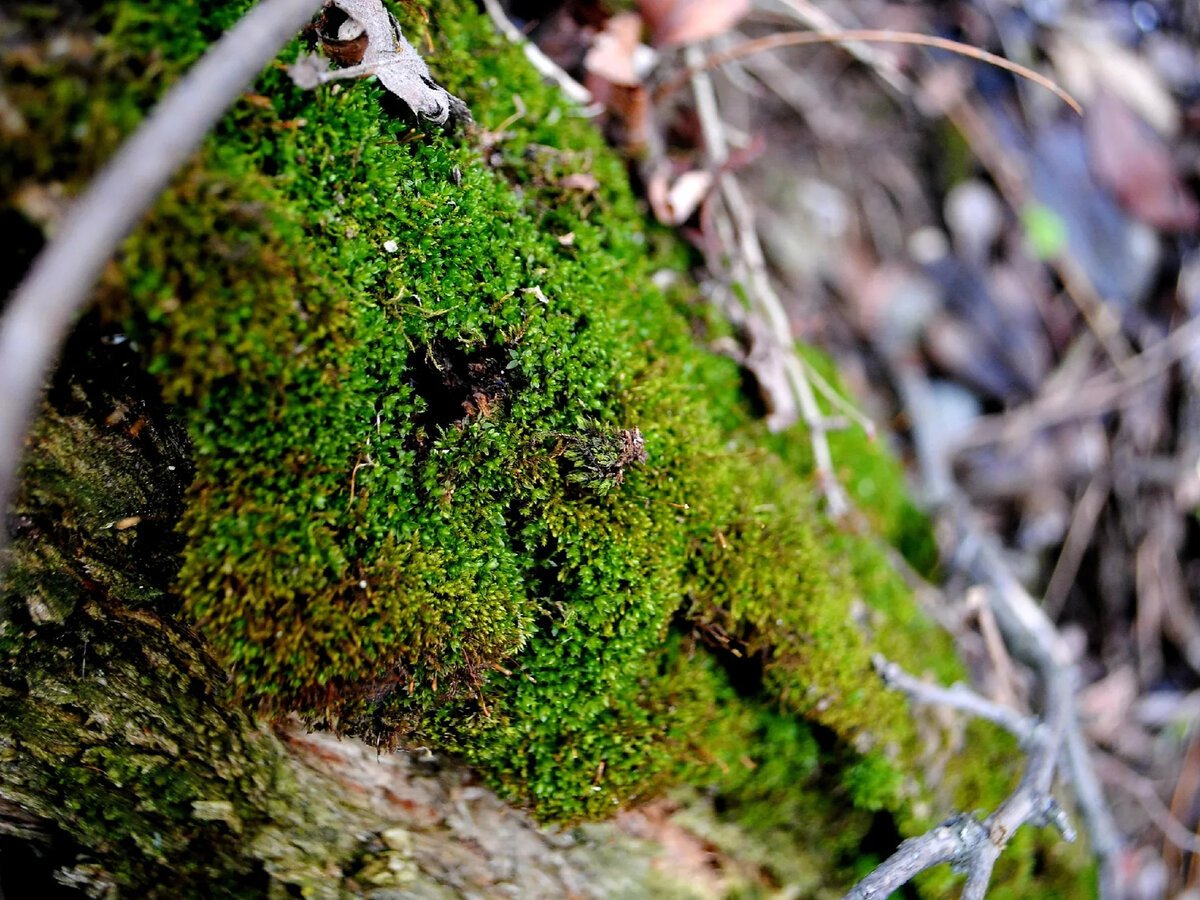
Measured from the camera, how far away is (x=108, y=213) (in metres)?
1.09

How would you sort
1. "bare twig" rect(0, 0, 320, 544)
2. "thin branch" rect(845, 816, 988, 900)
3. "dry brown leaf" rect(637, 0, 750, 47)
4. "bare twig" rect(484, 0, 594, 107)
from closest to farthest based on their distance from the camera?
"bare twig" rect(0, 0, 320, 544) → "thin branch" rect(845, 816, 988, 900) → "bare twig" rect(484, 0, 594, 107) → "dry brown leaf" rect(637, 0, 750, 47)

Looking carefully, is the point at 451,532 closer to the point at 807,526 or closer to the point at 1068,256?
the point at 807,526

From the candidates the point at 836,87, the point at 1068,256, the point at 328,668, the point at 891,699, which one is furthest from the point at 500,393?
the point at 1068,256

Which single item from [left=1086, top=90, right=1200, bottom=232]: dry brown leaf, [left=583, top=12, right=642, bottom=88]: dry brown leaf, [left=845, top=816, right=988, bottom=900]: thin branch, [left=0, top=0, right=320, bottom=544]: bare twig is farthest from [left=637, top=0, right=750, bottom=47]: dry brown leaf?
[left=1086, top=90, right=1200, bottom=232]: dry brown leaf

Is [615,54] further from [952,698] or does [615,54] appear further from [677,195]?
[952,698]

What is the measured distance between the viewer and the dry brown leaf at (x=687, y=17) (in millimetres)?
2564

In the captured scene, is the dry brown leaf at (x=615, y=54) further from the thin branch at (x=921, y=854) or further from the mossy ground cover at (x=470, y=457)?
the thin branch at (x=921, y=854)

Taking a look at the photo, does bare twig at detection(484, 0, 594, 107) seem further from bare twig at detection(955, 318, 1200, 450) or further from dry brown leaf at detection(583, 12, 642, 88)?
bare twig at detection(955, 318, 1200, 450)

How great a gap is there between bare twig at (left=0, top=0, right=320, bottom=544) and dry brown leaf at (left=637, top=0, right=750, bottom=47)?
1.66 metres

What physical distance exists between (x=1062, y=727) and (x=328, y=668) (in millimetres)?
2343

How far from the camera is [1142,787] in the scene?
149 inches

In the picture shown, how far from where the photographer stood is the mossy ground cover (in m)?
1.45

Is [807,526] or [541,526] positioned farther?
[807,526]

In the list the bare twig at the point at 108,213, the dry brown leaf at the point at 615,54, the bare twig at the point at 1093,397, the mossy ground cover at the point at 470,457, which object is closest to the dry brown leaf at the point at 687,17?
the dry brown leaf at the point at 615,54
